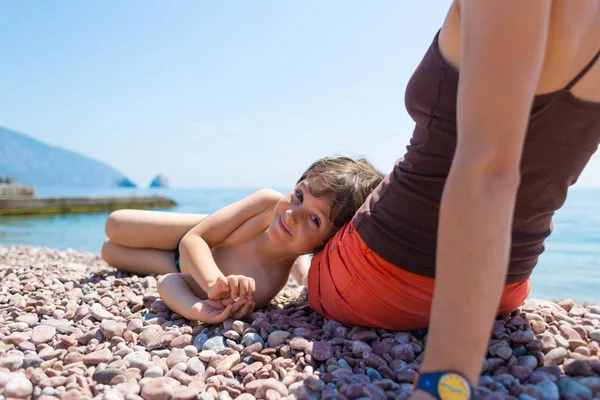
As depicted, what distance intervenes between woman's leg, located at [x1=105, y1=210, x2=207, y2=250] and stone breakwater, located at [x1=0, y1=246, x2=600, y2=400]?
91 centimetres

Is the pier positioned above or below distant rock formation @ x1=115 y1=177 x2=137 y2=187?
above

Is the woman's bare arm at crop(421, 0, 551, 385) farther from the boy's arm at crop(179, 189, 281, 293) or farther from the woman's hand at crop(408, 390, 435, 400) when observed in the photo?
the boy's arm at crop(179, 189, 281, 293)

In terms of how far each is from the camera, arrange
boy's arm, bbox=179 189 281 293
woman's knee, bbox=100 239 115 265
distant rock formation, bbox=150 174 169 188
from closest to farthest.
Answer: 1. boy's arm, bbox=179 189 281 293
2. woman's knee, bbox=100 239 115 265
3. distant rock formation, bbox=150 174 169 188

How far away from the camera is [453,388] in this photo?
36.8 inches

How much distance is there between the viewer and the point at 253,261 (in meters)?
2.57

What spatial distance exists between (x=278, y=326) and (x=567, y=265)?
5.22 metres

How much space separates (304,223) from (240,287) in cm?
48

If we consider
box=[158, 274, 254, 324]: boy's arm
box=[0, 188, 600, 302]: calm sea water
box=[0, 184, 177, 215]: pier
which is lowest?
box=[0, 184, 177, 215]: pier

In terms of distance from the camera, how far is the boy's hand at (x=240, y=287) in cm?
201

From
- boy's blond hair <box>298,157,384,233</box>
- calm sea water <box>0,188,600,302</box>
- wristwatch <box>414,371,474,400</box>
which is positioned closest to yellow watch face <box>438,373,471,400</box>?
wristwatch <box>414,371,474,400</box>

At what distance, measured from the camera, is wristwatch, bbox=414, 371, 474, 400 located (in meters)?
0.93

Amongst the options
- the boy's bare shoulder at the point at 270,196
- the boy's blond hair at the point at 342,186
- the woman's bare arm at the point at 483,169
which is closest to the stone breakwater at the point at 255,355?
the woman's bare arm at the point at 483,169

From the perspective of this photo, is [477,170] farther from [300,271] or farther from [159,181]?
[159,181]

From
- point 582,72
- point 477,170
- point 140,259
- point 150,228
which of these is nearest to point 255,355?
point 477,170
